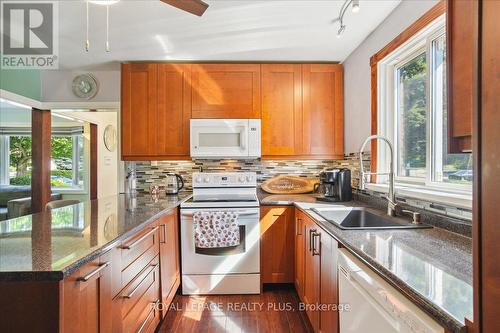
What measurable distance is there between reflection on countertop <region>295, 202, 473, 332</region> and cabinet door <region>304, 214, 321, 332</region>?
38 cm

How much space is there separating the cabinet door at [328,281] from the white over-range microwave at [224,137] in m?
1.38

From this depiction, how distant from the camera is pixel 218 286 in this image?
8.38 ft

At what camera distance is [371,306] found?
977 mm

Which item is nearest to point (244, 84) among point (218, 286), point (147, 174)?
point (147, 174)

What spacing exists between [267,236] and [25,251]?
1929 mm

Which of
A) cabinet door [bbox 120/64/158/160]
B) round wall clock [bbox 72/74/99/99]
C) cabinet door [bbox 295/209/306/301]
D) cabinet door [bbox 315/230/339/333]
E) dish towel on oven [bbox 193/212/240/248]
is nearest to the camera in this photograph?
cabinet door [bbox 315/230/339/333]

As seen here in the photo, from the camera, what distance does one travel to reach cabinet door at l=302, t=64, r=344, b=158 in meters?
3.05

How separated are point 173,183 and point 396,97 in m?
2.26

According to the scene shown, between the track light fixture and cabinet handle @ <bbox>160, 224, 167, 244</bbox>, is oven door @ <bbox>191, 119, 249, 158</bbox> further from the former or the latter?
the track light fixture

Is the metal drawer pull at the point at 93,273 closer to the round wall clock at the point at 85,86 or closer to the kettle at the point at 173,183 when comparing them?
the kettle at the point at 173,183

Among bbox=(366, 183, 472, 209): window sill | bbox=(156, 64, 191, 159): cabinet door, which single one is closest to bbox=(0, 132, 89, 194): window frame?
bbox=(156, 64, 191, 159): cabinet door

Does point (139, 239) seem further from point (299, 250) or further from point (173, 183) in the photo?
point (173, 183)

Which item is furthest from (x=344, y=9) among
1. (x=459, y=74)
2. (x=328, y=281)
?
(x=328, y=281)

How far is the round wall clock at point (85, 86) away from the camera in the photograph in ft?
10.4
